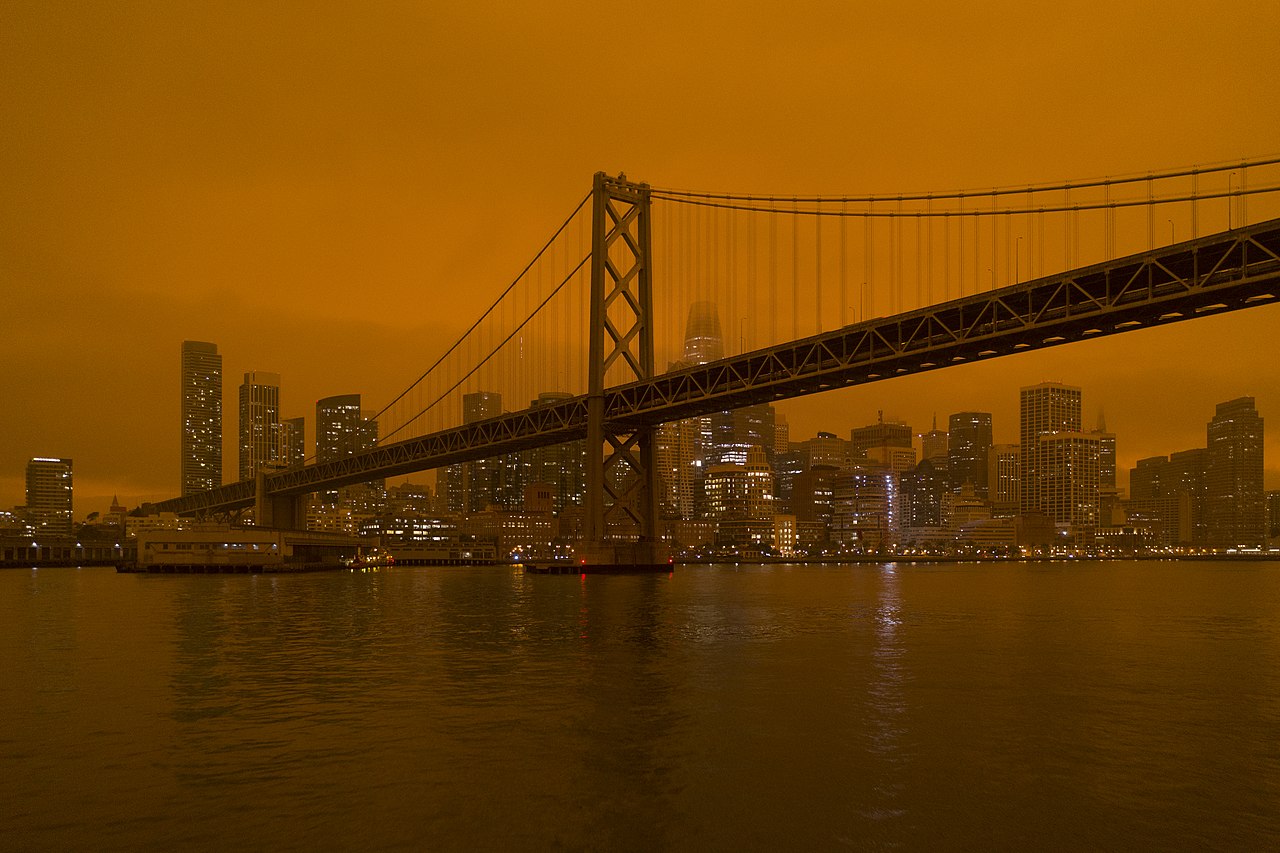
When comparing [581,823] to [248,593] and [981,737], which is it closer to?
[981,737]

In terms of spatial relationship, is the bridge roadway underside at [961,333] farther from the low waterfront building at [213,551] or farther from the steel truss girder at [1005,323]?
the low waterfront building at [213,551]

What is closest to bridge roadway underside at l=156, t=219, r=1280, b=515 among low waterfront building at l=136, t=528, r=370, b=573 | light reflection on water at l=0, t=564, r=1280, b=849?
light reflection on water at l=0, t=564, r=1280, b=849

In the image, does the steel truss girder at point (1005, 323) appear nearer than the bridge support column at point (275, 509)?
Yes

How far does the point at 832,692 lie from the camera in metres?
22.9

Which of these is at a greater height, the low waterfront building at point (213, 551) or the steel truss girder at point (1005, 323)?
the steel truss girder at point (1005, 323)

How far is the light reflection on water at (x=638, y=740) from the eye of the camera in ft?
42.3

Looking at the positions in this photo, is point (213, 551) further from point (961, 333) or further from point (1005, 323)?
point (1005, 323)

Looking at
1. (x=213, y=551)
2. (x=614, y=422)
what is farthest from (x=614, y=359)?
(x=213, y=551)

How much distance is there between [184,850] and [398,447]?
10008 cm

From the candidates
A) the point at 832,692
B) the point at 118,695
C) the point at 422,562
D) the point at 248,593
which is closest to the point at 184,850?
the point at 118,695

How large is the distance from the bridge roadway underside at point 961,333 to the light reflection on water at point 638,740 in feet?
53.3

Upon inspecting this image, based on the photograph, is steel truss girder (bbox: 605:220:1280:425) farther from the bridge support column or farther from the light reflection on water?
the bridge support column

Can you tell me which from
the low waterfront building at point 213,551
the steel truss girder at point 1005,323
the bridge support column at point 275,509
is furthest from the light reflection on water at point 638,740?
the bridge support column at point 275,509

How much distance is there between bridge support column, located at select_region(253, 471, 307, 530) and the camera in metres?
140
